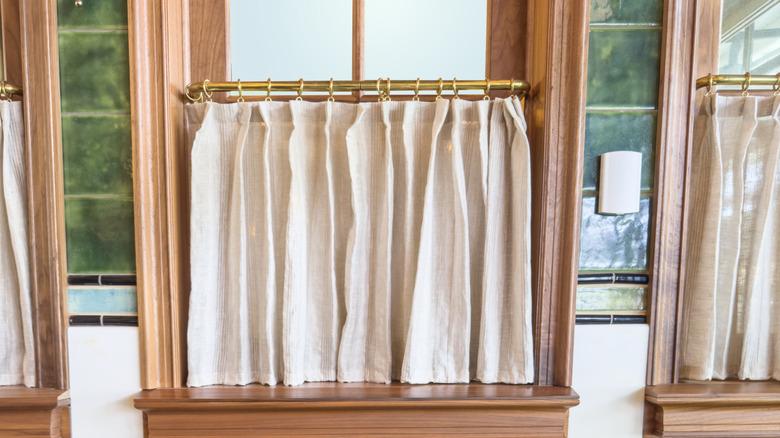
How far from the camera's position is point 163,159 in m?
0.99

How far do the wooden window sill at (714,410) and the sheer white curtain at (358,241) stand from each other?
0.38 m

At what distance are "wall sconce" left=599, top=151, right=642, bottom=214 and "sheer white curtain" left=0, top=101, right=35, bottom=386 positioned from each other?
61.0 inches

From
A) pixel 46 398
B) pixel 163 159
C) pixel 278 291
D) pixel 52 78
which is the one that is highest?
pixel 52 78

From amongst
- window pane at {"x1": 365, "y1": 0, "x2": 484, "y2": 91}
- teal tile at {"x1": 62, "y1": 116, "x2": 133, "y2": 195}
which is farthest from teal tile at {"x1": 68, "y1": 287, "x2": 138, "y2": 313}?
window pane at {"x1": 365, "y1": 0, "x2": 484, "y2": 91}

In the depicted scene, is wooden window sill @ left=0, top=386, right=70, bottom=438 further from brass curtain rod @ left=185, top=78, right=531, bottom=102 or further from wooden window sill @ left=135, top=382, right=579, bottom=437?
brass curtain rod @ left=185, top=78, right=531, bottom=102

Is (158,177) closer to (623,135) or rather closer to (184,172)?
(184,172)

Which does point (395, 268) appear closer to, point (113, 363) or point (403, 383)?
point (403, 383)

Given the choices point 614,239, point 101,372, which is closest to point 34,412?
point 101,372

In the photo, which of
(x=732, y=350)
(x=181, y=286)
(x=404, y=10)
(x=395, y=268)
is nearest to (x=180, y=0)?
(x=404, y=10)

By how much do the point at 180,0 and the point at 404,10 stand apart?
0.63 meters

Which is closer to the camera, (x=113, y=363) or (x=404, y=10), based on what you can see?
(x=113, y=363)

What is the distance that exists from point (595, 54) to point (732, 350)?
0.94 meters

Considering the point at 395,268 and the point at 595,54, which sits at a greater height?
the point at 595,54

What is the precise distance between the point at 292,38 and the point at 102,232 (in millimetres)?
760
